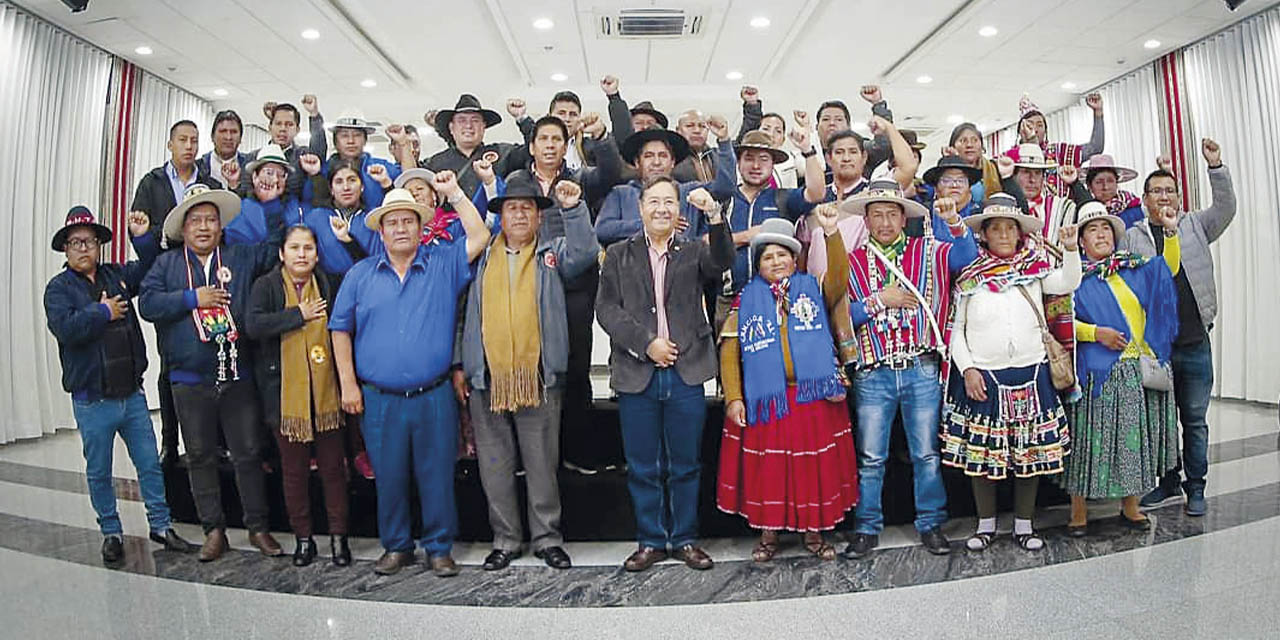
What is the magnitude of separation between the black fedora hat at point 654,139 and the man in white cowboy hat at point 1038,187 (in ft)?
6.39

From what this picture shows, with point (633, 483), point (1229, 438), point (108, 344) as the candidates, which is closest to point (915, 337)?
point (633, 483)

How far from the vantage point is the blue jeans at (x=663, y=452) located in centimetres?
335

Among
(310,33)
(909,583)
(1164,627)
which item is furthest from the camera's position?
(310,33)

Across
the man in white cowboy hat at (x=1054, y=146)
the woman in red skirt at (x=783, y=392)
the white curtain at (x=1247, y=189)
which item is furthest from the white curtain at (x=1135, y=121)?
the woman in red skirt at (x=783, y=392)

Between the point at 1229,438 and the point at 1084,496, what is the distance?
3.12 m

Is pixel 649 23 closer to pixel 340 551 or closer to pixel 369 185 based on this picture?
pixel 369 185

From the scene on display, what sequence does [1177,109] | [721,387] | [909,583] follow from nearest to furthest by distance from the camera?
[909,583] → [721,387] → [1177,109]

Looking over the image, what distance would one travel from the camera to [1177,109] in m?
8.50

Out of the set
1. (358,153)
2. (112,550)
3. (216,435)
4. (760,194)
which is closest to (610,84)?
(760,194)

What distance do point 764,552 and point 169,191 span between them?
3.61 meters

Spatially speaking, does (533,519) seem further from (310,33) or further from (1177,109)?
(1177,109)

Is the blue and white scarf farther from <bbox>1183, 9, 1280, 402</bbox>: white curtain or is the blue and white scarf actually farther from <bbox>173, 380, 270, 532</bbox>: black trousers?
<bbox>1183, 9, 1280, 402</bbox>: white curtain

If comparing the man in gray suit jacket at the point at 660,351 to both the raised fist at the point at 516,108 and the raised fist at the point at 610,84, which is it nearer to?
the raised fist at the point at 610,84

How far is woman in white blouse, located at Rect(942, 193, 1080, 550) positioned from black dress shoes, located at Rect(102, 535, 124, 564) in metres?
3.56
